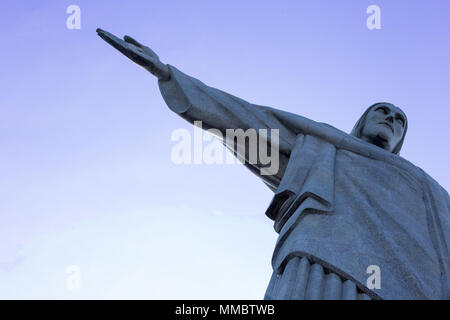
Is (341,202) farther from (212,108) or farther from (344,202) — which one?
(212,108)

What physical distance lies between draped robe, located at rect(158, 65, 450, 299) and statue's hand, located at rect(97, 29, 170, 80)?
136 millimetres

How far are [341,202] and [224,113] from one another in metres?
2.21

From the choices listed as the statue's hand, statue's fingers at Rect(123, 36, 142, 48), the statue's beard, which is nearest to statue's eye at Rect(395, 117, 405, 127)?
the statue's beard

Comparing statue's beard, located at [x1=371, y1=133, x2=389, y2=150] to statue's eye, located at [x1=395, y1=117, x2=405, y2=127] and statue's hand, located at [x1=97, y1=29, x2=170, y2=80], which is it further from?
statue's hand, located at [x1=97, y1=29, x2=170, y2=80]

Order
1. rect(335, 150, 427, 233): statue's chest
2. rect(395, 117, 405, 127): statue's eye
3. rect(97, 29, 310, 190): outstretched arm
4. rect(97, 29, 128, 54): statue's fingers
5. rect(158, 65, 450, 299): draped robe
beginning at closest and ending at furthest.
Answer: rect(158, 65, 450, 299): draped robe < rect(335, 150, 427, 233): statue's chest < rect(97, 29, 128, 54): statue's fingers < rect(97, 29, 310, 190): outstretched arm < rect(395, 117, 405, 127): statue's eye

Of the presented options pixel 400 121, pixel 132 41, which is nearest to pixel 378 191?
pixel 400 121

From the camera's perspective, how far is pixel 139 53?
1064cm

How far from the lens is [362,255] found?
8.52 meters

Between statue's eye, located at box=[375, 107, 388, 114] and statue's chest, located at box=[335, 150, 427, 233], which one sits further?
statue's eye, located at box=[375, 107, 388, 114]

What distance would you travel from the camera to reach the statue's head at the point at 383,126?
12.0 m

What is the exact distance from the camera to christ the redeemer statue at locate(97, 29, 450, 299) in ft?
27.4

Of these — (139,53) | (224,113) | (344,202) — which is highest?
(139,53)

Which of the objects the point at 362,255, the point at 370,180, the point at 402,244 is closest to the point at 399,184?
the point at 370,180

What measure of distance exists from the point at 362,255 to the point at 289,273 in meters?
0.76
